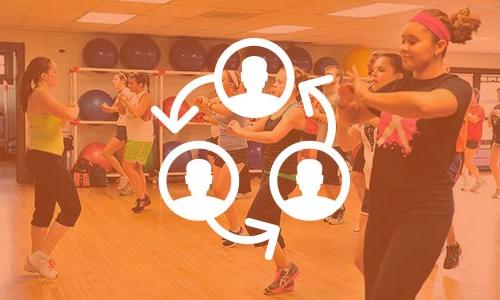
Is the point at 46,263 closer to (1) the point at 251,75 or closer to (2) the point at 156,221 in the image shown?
(2) the point at 156,221

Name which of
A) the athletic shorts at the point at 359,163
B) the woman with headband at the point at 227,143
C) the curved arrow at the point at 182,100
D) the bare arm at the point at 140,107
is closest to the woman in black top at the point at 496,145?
the athletic shorts at the point at 359,163

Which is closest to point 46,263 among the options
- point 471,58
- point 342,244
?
point 342,244

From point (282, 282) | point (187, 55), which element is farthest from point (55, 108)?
point (187, 55)

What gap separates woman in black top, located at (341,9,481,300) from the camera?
7.27 ft

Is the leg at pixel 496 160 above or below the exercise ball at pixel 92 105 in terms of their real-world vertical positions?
below

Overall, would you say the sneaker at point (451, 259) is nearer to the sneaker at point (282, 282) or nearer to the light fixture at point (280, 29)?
the sneaker at point (282, 282)

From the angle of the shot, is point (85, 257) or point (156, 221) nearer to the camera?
point (85, 257)

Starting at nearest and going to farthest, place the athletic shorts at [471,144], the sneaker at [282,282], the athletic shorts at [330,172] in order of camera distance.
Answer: the sneaker at [282,282] → the athletic shorts at [330,172] → the athletic shorts at [471,144]

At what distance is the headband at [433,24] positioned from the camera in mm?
2246

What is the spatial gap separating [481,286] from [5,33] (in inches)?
320

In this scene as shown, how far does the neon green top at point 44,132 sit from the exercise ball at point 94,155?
5.26m

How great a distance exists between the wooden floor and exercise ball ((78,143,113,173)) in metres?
2.16

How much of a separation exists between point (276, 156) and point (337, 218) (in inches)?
120

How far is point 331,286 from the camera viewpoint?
14.7ft
